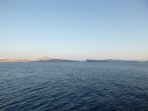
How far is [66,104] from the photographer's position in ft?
90.4

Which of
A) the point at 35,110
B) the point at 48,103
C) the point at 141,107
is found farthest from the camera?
the point at 48,103

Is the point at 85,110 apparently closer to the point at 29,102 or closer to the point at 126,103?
the point at 126,103

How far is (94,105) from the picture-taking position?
27016mm

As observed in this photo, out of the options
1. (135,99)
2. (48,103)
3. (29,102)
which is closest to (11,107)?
(29,102)

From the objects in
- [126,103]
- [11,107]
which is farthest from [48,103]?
[126,103]

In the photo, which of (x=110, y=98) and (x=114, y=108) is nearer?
(x=114, y=108)

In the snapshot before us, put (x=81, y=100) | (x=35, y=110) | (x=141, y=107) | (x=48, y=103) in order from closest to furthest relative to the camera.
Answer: (x=35, y=110) → (x=141, y=107) → (x=48, y=103) → (x=81, y=100)

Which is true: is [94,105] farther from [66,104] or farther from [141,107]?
[141,107]

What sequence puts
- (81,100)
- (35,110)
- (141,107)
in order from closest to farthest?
(35,110)
(141,107)
(81,100)

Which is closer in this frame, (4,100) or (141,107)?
(141,107)

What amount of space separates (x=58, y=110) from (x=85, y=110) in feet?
14.8

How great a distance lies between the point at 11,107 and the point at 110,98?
65.0 feet

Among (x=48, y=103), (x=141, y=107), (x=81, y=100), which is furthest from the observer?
(x=81, y=100)

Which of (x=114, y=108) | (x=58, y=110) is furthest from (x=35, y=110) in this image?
(x=114, y=108)
